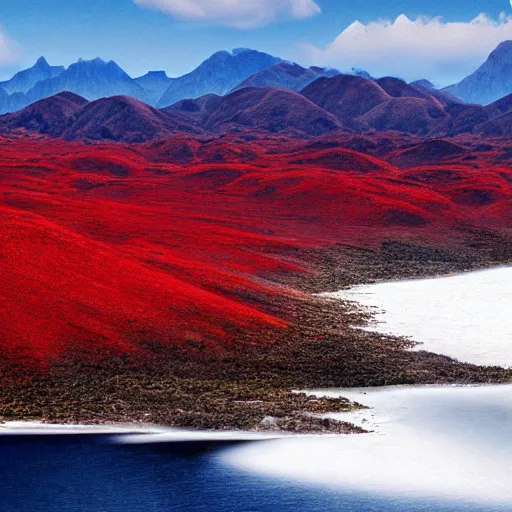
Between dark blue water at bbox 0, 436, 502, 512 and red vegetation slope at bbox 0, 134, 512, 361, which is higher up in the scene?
red vegetation slope at bbox 0, 134, 512, 361

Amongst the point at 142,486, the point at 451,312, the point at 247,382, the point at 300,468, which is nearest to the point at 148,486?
the point at 142,486

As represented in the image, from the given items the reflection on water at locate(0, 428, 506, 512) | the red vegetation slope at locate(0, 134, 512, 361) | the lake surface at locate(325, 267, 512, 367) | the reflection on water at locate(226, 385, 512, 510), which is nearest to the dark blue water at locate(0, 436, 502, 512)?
the reflection on water at locate(0, 428, 506, 512)

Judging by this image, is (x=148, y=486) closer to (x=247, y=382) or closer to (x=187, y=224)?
(x=247, y=382)

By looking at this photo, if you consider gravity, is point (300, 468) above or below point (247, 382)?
below

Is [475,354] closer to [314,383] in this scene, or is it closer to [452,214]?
[314,383]

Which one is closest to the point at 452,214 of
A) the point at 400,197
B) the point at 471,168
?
the point at 400,197

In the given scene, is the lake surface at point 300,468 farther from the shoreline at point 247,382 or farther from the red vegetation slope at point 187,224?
the red vegetation slope at point 187,224

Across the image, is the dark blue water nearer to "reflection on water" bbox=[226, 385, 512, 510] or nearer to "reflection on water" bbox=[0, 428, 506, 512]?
"reflection on water" bbox=[0, 428, 506, 512]
